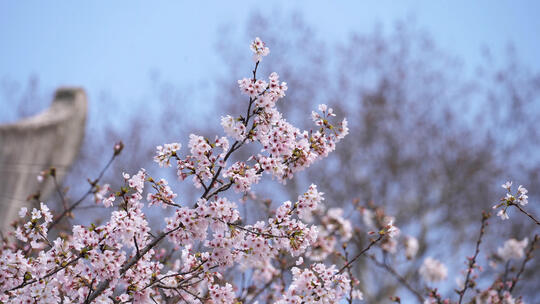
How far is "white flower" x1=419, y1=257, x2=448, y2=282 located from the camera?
22.2 ft

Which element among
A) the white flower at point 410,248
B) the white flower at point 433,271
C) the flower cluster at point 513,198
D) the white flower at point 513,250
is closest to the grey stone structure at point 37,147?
the white flower at point 410,248

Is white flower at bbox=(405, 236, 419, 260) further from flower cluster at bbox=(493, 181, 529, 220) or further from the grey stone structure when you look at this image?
the grey stone structure

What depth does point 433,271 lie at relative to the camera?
22.4ft

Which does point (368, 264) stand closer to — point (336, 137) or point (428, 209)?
point (428, 209)

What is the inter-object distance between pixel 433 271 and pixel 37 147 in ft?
18.6

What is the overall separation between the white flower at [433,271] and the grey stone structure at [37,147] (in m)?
5.14

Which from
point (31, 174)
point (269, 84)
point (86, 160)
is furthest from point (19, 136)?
point (86, 160)

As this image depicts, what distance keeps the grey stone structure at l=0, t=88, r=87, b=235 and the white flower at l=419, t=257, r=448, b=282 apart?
5.14m

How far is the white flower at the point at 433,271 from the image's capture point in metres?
6.77

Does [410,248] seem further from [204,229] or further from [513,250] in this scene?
[204,229]

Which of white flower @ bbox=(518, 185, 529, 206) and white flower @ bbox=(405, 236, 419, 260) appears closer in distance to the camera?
white flower @ bbox=(518, 185, 529, 206)

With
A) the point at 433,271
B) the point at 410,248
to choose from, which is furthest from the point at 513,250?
the point at 433,271

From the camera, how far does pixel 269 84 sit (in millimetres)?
2662

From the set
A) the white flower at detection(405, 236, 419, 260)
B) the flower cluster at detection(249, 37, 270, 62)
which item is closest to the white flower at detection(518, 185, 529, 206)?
the flower cluster at detection(249, 37, 270, 62)
